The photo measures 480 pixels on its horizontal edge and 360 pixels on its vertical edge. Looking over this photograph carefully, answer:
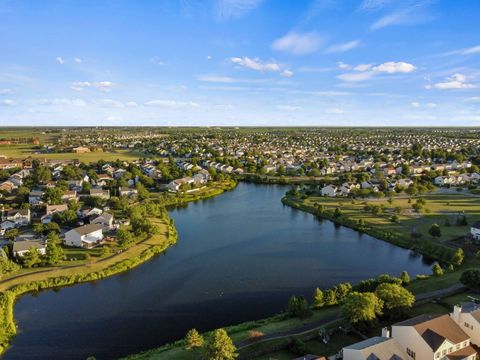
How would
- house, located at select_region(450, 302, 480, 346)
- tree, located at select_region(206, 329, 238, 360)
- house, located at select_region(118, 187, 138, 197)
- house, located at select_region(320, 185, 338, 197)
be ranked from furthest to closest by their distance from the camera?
house, located at select_region(320, 185, 338, 197) → house, located at select_region(118, 187, 138, 197) → house, located at select_region(450, 302, 480, 346) → tree, located at select_region(206, 329, 238, 360)

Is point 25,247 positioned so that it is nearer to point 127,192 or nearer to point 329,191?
point 127,192

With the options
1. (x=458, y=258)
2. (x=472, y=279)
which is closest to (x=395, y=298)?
(x=472, y=279)

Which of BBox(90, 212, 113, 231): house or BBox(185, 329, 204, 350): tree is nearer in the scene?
BBox(185, 329, 204, 350): tree

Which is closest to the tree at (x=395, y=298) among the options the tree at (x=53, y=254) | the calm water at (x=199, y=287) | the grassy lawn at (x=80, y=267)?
the calm water at (x=199, y=287)

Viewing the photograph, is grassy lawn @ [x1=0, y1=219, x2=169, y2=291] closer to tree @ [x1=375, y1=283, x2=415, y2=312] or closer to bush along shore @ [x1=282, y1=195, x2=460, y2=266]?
tree @ [x1=375, y1=283, x2=415, y2=312]

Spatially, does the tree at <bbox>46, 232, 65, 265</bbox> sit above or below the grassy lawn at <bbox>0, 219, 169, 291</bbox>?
above

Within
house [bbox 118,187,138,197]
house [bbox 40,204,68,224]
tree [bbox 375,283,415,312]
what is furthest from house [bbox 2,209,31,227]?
tree [bbox 375,283,415,312]

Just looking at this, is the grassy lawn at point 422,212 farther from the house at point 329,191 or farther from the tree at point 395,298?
the tree at point 395,298
